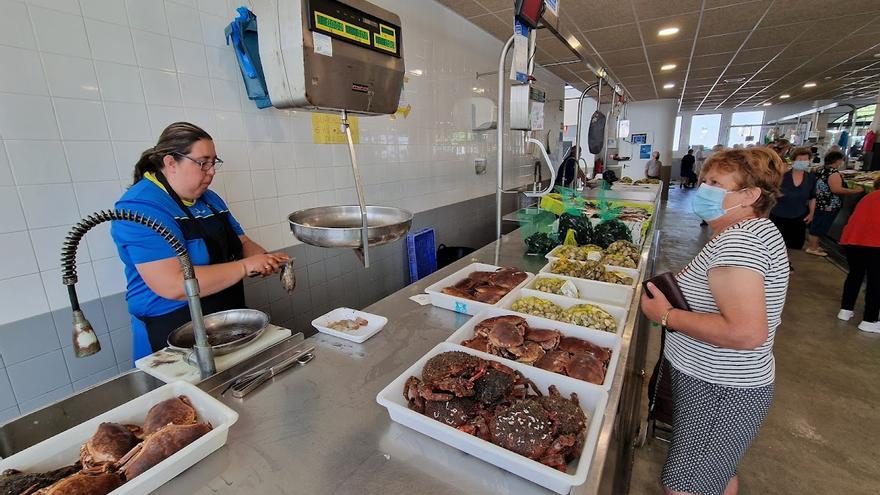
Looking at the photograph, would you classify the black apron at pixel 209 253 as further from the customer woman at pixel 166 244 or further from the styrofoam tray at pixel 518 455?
the styrofoam tray at pixel 518 455

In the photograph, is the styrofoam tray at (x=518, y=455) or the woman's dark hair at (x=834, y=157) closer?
the styrofoam tray at (x=518, y=455)

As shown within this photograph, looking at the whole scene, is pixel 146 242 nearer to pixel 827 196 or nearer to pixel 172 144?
pixel 172 144

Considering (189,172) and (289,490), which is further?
(189,172)

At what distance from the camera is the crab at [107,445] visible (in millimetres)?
820

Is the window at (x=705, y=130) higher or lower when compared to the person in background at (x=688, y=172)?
higher

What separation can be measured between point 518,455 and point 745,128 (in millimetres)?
21898

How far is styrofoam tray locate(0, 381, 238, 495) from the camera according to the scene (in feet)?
2.59

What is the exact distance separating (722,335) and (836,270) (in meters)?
6.53

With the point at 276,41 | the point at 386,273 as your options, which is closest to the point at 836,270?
the point at 386,273

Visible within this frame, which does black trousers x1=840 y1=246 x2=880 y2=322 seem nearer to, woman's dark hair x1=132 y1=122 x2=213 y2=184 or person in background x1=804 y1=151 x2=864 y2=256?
person in background x1=804 y1=151 x2=864 y2=256

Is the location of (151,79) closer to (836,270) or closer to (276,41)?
(276,41)

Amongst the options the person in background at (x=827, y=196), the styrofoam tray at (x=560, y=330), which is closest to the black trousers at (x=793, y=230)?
the person in background at (x=827, y=196)

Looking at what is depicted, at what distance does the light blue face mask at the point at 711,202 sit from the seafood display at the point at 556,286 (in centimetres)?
61

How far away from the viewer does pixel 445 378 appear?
1063mm
